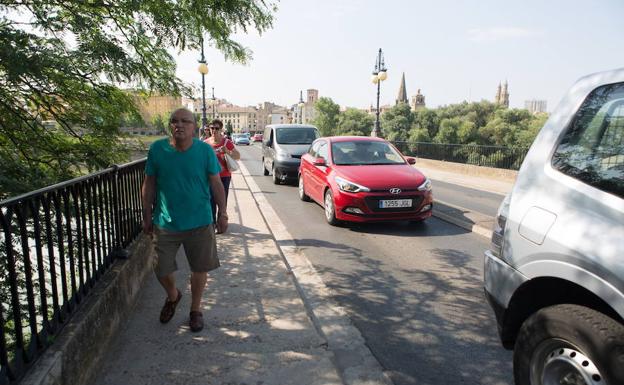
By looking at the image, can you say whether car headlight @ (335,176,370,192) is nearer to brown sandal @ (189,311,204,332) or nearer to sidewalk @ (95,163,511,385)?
sidewalk @ (95,163,511,385)

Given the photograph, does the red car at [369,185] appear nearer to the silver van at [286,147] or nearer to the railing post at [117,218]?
the railing post at [117,218]

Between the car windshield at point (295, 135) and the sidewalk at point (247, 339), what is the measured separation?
9.39m

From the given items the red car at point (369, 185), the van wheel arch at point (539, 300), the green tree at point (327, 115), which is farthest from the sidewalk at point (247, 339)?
the green tree at point (327, 115)

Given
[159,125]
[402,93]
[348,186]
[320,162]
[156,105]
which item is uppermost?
[402,93]

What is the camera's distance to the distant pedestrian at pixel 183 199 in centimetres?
318

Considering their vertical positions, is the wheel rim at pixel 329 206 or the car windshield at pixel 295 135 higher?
the car windshield at pixel 295 135

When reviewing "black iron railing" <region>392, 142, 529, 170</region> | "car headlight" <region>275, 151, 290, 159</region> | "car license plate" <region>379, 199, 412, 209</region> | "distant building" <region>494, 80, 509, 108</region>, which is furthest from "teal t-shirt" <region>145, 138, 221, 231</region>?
"distant building" <region>494, 80, 509, 108</region>

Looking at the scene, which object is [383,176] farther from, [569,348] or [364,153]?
[569,348]

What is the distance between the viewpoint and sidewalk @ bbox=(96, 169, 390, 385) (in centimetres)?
277

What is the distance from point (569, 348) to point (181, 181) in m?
2.62

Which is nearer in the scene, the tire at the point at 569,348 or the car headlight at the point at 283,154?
the tire at the point at 569,348

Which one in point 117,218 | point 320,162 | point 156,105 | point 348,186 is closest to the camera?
point 117,218

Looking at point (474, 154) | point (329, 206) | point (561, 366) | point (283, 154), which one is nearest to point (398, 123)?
point (474, 154)

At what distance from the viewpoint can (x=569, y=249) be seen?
6.53 ft
